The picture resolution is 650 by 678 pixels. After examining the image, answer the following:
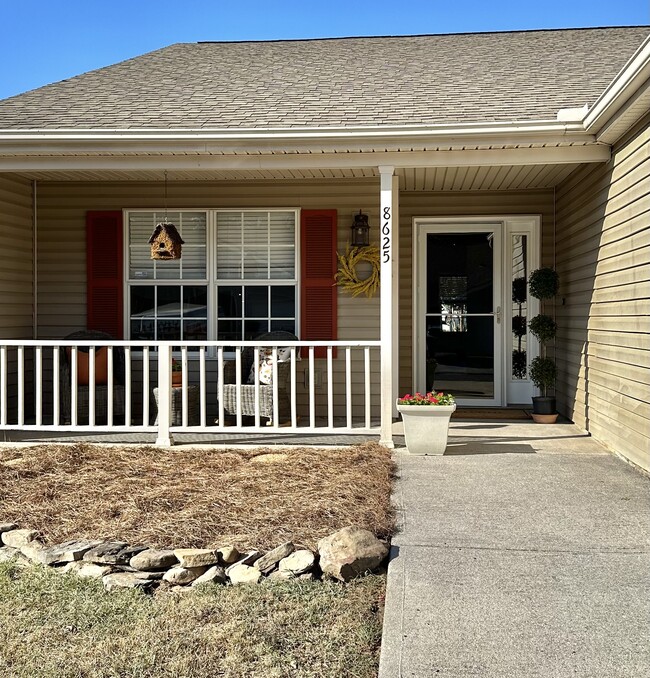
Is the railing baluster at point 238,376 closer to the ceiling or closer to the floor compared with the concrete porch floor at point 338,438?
closer to the ceiling

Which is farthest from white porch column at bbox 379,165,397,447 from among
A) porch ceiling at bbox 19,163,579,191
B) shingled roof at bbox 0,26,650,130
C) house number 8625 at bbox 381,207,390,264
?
porch ceiling at bbox 19,163,579,191

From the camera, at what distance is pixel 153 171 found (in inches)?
246

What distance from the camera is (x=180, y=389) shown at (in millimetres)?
6305

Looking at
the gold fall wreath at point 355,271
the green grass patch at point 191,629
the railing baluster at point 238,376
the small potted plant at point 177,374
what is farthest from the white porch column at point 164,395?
the green grass patch at point 191,629

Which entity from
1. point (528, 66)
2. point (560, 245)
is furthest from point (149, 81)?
point (560, 245)

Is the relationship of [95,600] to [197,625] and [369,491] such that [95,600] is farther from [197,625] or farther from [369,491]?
[369,491]

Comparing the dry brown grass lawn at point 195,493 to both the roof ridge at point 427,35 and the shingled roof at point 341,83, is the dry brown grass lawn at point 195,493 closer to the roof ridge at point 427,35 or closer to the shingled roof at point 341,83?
the shingled roof at point 341,83

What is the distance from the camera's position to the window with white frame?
23.8ft

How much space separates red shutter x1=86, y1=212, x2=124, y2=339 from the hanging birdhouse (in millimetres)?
935

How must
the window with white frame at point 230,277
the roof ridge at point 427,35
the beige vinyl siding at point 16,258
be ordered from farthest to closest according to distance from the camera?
the roof ridge at point 427,35, the window with white frame at point 230,277, the beige vinyl siding at point 16,258

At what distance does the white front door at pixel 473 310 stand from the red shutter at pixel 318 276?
3.40 feet

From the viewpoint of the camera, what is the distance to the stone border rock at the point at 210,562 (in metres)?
3.00

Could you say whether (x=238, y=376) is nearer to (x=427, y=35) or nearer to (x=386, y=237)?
(x=386, y=237)

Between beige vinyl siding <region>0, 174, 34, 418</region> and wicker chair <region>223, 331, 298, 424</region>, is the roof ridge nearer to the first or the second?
beige vinyl siding <region>0, 174, 34, 418</region>
